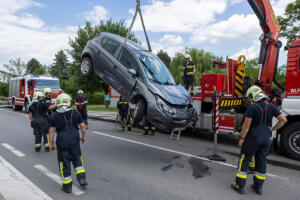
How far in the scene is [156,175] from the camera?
4484 mm

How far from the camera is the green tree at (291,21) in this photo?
14398 mm

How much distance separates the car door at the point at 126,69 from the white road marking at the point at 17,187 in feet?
9.21

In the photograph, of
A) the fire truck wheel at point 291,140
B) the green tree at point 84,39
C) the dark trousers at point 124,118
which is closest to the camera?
the fire truck wheel at point 291,140

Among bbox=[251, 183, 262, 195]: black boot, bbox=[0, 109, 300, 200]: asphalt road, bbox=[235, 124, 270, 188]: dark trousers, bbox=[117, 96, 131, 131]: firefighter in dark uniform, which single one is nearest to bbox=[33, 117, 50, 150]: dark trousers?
bbox=[0, 109, 300, 200]: asphalt road

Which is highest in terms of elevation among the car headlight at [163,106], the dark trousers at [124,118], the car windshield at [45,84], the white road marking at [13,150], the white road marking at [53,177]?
the car windshield at [45,84]

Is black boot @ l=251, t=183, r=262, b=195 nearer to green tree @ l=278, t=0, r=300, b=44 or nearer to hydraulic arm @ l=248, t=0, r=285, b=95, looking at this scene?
hydraulic arm @ l=248, t=0, r=285, b=95

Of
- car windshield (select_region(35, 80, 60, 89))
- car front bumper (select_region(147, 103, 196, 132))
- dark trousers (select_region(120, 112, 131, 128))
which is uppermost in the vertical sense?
car windshield (select_region(35, 80, 60, 89))

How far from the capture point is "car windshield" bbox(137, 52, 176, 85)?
18.3 feet

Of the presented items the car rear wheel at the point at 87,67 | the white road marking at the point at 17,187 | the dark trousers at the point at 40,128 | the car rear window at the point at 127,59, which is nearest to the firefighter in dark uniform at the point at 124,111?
the car rear wheel at the point at 87,67

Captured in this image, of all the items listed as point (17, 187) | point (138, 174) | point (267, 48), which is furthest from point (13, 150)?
point (267, 48)

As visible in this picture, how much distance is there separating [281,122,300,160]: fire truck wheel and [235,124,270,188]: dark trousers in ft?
7.85

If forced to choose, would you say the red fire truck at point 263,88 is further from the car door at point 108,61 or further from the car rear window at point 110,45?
the car rear window at point 110,45

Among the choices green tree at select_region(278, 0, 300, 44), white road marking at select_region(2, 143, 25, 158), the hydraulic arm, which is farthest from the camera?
green tree at select_region(278, 0, 300, 44)

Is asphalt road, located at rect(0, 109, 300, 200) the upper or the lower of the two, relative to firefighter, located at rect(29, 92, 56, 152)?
lower
